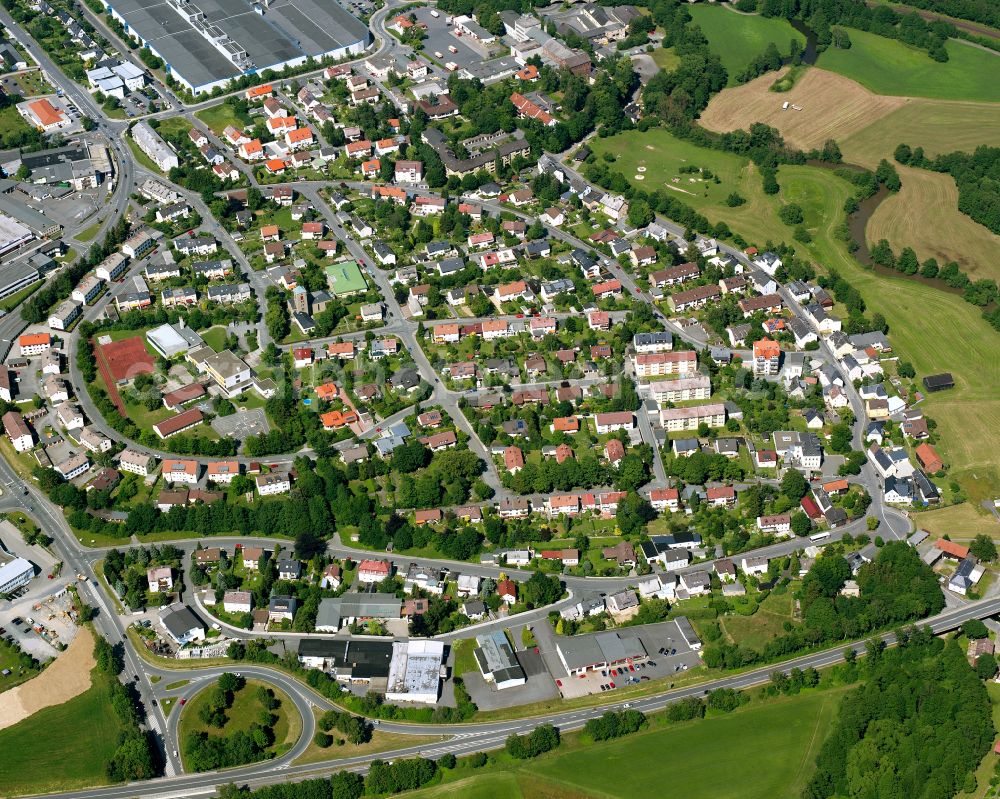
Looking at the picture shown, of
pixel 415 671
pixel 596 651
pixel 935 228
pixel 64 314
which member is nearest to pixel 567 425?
pixel 596 651

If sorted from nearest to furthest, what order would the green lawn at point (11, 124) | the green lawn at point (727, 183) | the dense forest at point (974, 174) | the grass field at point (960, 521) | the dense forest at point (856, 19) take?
the grass field at point (960, 521) < the dense forest at point (974, 174) < the green lawn at point (727, 183) < the green lawn at point (11, 124) < the dense forest at point (856, 19)

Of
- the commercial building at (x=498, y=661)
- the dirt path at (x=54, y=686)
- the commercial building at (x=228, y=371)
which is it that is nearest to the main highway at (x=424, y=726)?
the commercial building at (x=498, y=661)

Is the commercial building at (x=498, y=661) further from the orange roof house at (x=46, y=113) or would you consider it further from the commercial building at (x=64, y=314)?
the orange roof house at (x=46, y=113)

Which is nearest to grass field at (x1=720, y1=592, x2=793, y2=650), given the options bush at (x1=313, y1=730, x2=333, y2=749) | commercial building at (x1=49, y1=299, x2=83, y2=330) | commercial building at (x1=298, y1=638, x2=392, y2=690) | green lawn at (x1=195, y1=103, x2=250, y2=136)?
commercial building at (x1=298, y1=638, x2=392, y2=690)

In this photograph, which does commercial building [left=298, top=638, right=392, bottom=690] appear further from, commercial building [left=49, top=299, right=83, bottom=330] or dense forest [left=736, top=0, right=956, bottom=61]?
dense forest [left=736, top=0, right=956, bottom=61]

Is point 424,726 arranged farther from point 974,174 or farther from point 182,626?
point 974,174

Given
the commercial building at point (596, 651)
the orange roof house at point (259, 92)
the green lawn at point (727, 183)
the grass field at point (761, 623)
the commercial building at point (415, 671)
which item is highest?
the green lawn at point (727, 183)
